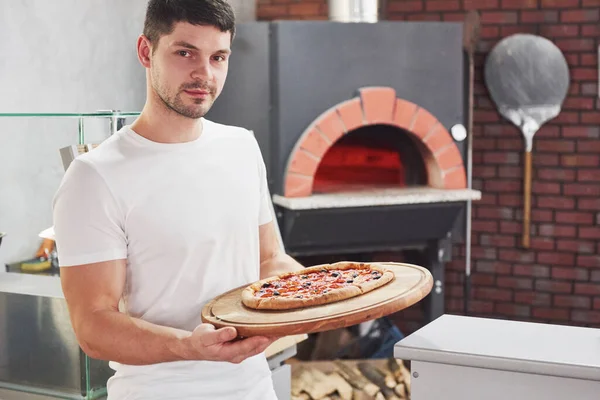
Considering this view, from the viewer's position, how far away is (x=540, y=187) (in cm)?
445

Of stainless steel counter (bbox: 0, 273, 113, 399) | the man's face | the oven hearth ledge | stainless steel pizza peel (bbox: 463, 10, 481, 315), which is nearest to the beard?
the man's face

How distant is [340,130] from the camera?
3.81m

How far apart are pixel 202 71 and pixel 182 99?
0.06m

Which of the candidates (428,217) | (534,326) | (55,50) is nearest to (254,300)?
(534,326)

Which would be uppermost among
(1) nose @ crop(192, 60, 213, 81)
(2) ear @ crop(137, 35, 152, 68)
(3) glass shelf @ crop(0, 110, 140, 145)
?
(2) ear @ crop(137, 35, 152, 68)

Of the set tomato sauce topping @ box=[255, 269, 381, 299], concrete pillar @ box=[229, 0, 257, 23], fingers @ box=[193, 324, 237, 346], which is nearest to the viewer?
fingers @ box=[193, 324, 237, 346]

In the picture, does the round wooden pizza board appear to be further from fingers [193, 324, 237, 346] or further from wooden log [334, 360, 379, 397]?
wooden log [334, 360, 379, 397]

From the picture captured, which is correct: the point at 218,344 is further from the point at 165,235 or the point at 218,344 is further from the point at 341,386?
the point at 341,386

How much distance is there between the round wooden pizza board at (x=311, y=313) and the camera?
1477mm

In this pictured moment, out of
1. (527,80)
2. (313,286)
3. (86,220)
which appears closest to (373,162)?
(527,80)

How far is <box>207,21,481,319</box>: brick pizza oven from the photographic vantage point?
3.77 metres

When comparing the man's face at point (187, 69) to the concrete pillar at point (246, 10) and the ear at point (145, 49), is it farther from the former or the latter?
the concrete pillar at point (246, 10)

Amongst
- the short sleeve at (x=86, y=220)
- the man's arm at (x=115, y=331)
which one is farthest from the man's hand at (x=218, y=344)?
the short sleeve at (x=86, y=220)

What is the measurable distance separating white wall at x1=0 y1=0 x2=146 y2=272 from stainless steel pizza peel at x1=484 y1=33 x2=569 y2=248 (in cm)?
177
